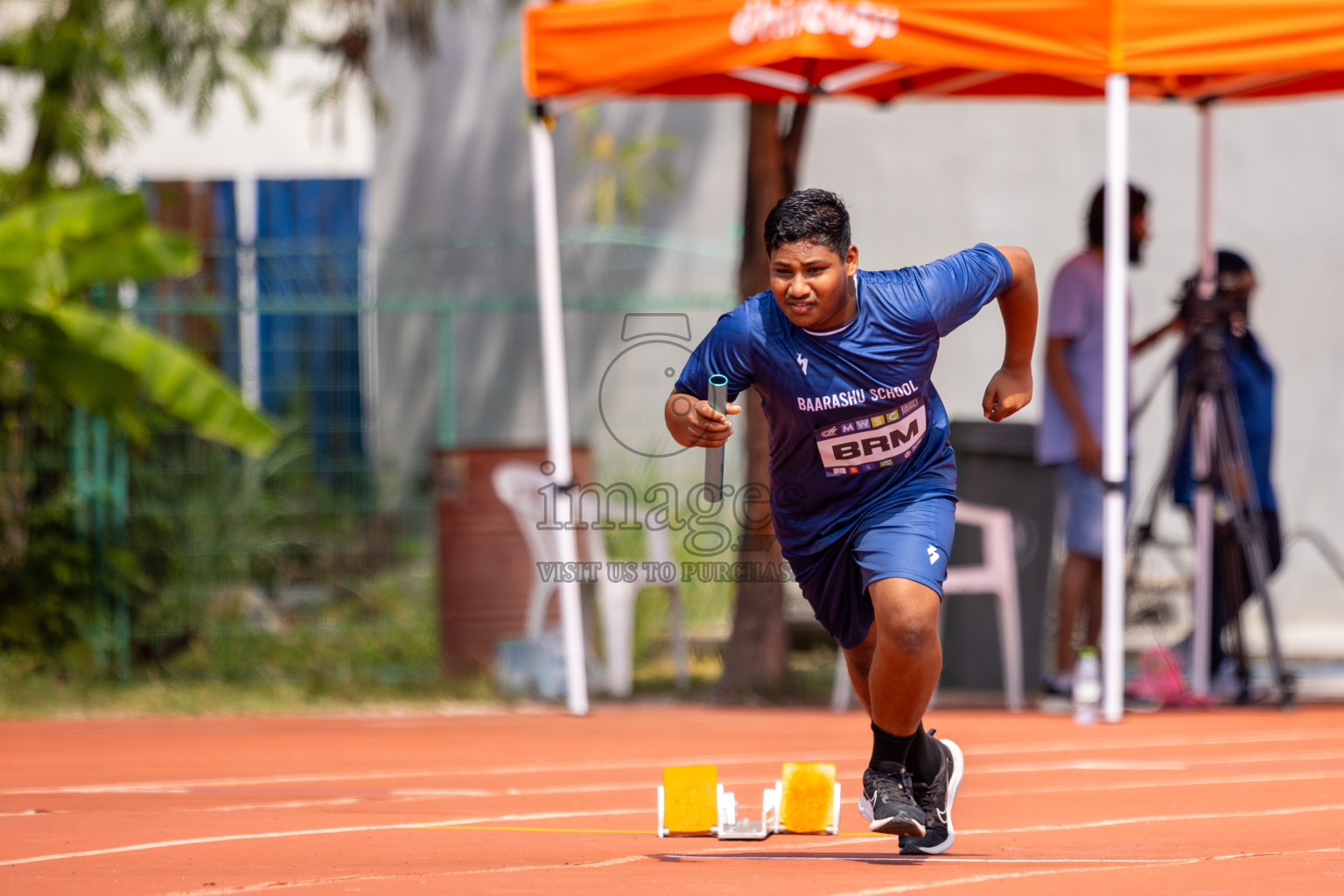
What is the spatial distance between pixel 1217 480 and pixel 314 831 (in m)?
5.23

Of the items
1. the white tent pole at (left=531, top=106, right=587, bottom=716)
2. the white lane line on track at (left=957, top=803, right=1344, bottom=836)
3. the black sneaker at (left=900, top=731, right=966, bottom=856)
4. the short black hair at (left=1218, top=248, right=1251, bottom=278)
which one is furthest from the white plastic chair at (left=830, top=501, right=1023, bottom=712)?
the black sneaker at (left=900, top=731, right=966, bottom=856)

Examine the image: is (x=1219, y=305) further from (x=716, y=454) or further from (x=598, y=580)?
(x=716, y=454)

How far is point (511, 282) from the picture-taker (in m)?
12.7

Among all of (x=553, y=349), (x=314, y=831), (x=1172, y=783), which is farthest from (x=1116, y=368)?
(x=314, y=831)

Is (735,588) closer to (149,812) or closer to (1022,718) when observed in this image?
(1022,718)

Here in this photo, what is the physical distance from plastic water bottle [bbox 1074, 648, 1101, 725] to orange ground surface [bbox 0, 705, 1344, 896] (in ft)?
0.47

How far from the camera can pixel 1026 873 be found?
14.4 feet

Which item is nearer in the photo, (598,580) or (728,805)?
(728,805)

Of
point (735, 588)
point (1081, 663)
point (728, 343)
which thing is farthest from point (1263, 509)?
point (728, 343)

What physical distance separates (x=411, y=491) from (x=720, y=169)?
11.2 ft

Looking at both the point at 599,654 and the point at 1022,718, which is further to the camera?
the point at 599,654

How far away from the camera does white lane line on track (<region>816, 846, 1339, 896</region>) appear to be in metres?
4.13

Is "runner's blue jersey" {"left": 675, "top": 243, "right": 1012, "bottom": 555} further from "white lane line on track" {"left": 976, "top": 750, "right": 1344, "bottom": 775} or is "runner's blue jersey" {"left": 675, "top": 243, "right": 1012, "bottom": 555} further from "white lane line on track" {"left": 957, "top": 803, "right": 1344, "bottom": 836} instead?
"white lane line on track" {"left": 976, "top": 750, "right": 1344, "bottom": 775}

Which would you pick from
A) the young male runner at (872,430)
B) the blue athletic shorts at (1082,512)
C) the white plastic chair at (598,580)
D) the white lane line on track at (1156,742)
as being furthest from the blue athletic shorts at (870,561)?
the white plastic chair at (598,580)
